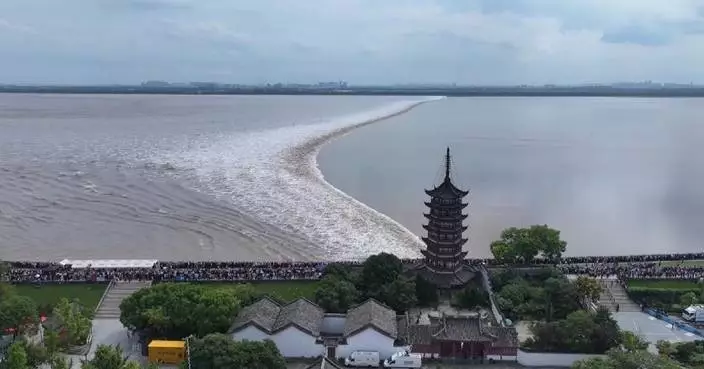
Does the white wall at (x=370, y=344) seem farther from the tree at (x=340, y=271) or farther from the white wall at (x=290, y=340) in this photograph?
the tree at (x=340, y=271)

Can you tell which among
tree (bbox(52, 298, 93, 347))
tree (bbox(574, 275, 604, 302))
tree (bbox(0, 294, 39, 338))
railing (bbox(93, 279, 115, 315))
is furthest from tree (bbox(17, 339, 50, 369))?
tree (bbox(574, 275, 604, 302))

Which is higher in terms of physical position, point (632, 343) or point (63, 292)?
point (632, 343)

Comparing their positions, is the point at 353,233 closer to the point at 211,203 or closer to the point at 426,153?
the point at 211,203

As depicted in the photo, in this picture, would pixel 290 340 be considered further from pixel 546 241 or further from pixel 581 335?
pixel 546 241

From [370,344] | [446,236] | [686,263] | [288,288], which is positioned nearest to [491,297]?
[446,236]

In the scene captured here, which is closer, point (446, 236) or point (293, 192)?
point (446, 236)
